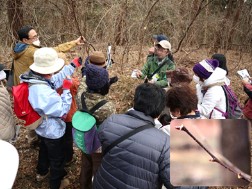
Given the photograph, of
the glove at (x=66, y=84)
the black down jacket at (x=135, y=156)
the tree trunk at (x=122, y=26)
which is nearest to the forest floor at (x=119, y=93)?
the tree trunk at (x=122, y=26)

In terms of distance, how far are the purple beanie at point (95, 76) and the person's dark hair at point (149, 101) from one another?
58cm

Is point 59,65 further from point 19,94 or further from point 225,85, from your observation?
point 225,85

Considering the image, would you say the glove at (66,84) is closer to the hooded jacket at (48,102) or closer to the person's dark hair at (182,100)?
the hooded jacket at (48,102)

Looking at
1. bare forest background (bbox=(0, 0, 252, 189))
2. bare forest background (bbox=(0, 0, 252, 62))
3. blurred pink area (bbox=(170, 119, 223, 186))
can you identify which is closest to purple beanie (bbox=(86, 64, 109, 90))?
blurred pink area (bbox=(170, 119, 223, 186))

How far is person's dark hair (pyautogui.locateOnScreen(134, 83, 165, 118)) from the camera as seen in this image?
1847 mm

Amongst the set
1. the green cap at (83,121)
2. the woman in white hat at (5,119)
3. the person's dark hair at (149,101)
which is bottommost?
the woman in white hat at (5,119)

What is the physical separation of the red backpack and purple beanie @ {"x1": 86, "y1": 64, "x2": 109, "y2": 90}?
2.12 ft

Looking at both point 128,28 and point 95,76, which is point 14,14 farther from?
point 95,76

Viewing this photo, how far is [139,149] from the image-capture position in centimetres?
173

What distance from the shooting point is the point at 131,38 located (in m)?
7.21

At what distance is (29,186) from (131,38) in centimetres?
494

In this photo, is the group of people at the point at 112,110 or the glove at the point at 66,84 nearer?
the group of people at the point at 112,110

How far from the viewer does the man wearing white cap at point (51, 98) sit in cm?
249

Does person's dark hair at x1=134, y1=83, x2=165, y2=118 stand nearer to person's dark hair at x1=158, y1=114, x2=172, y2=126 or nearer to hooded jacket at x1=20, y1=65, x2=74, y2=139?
person's dark hair at x1=158, y1=114, x2=172, y2=126
